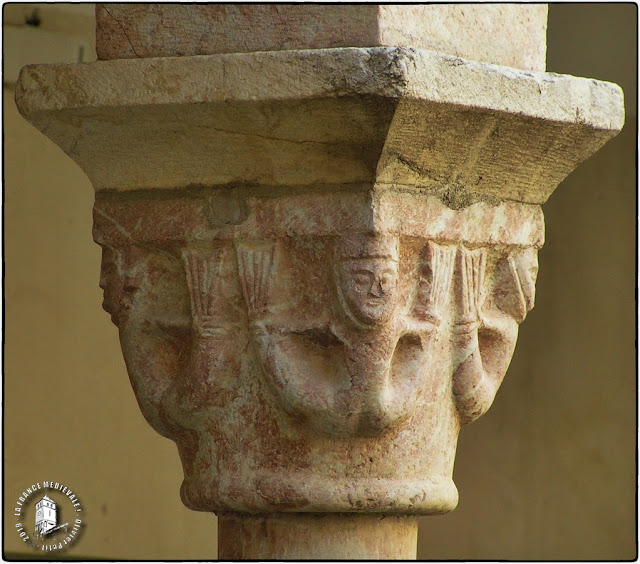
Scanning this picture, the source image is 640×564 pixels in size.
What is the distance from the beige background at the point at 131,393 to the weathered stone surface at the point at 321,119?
1.71 metres

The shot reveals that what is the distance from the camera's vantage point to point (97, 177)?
2482 mm

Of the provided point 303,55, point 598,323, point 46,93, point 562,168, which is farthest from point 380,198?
point 598,323

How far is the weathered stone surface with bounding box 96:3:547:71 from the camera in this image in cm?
222

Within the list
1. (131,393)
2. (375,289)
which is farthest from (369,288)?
(131,393)

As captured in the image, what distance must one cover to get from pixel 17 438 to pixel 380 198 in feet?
7.32

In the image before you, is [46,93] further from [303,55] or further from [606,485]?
[606,485]

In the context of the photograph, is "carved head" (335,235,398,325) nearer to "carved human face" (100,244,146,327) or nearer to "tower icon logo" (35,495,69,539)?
"carved human face" (100,244,146,327)

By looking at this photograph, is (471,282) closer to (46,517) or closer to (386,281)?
(386,281)

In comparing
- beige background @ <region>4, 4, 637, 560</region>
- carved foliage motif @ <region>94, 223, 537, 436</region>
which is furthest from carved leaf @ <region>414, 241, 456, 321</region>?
beige background @ <region>4, 4, 637, 560</region>

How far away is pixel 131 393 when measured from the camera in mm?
4227

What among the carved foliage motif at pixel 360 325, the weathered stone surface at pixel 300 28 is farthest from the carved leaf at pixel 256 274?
the weathered stone surface at pixel 300 28

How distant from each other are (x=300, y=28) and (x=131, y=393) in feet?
7.30

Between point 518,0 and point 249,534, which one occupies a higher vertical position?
point 518,0

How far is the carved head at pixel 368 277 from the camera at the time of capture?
88.7 inches
